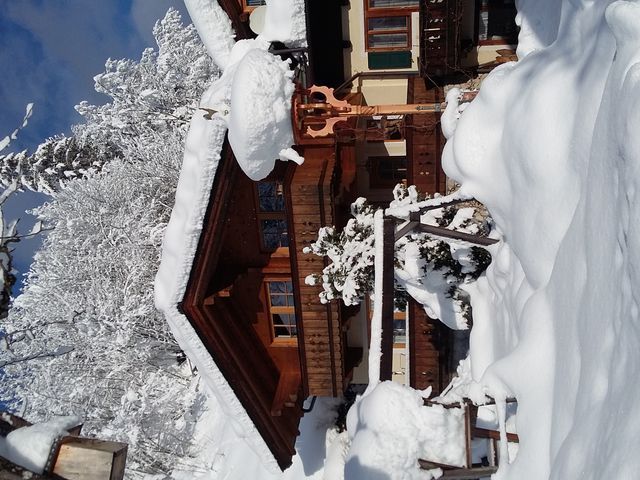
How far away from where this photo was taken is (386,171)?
39.1 feet

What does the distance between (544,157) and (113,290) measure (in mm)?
17793

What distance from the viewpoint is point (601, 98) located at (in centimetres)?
356

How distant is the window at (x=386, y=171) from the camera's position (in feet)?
38.8

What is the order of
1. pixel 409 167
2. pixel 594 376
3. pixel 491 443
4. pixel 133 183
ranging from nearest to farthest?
pixel 594 376 < pixel 491 443 < pixel 409 167 < pixel 133 183

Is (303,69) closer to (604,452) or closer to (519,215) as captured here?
(519,215)

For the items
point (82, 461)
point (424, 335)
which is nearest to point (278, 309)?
point (424, 335)

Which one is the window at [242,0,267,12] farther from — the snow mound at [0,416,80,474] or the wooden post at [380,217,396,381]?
the snow mound at [0,416,80,474]

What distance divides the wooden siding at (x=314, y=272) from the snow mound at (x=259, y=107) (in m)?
1.06

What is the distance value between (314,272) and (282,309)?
5.67 feet

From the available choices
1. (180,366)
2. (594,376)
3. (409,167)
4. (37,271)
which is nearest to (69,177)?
(37,271)

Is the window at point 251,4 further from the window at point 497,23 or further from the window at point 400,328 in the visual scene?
the window at point 400,328

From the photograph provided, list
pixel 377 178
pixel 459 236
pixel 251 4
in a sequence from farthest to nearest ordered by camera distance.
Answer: pixel 377 178 → pixel 251 4 → pixel 459 236

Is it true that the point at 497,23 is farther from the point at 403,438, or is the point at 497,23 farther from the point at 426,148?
the point at 403,438

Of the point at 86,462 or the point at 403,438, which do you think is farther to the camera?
the point at 403,438
